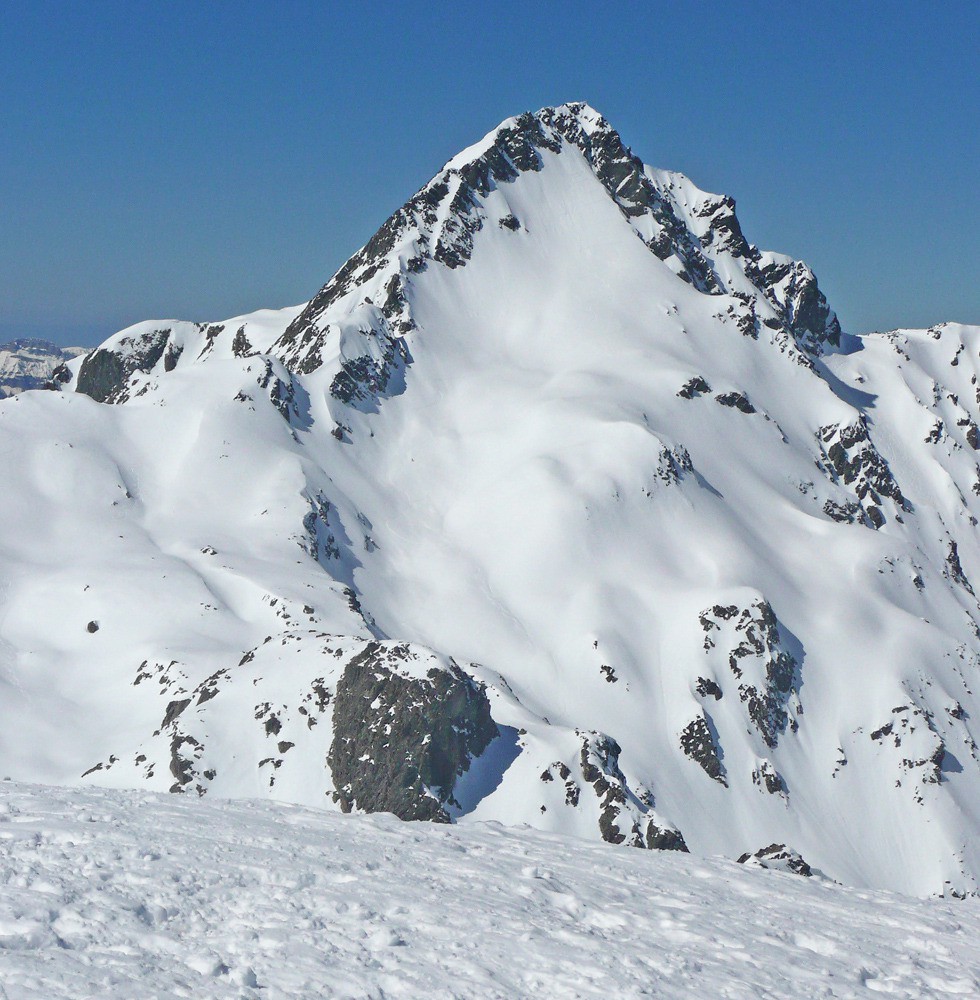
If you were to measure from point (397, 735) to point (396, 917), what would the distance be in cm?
5479

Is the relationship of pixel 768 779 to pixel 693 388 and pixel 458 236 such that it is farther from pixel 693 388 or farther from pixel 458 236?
pixel 458 236

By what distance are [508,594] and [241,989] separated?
11477 centimetres

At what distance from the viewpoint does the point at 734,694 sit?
127875 mm

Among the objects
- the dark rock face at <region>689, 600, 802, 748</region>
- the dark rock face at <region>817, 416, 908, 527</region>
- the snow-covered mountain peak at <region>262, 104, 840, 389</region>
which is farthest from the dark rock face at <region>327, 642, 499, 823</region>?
the dark rock face at <region>817, 416, 908, 527</region>

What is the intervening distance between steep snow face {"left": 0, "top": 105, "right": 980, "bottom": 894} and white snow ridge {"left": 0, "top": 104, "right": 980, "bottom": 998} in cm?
48

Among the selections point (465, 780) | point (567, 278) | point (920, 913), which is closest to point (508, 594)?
point (465, 780)

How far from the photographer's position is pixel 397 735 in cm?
7081

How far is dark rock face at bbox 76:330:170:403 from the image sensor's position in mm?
168875

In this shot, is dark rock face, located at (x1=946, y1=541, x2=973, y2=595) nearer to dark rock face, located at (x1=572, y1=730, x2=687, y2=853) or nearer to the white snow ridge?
the white snow ridge

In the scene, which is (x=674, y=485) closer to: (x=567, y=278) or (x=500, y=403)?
(x=500, y=403)

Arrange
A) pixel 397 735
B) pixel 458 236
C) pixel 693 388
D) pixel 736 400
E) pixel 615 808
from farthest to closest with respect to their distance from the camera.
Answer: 1. pixel 458 236
2. pixel 736 400
3. pixel 693 388
4. pixel 615 808
5. pixel 397 735

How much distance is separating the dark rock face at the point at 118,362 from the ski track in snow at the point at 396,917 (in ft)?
510

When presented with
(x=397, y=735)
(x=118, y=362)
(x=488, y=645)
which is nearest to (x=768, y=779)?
(x=488, y=645)

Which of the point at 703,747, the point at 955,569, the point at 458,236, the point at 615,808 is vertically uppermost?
the point at 458,236
